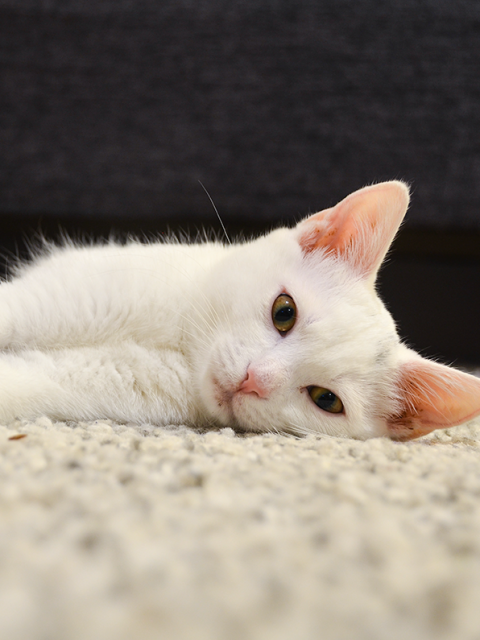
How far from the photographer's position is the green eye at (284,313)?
2.85 ft

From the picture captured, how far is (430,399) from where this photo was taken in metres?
0.92

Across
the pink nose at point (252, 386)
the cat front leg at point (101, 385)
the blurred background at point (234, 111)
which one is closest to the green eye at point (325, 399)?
the pink nose at point (252, 386)

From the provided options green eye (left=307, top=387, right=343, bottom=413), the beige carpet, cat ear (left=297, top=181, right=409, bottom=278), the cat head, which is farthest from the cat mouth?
cat ear (left=297, top=181, right=409, bottom=278)

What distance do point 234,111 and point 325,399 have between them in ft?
3.84

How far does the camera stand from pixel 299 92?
1.67m

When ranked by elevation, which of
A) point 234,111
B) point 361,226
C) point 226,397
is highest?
point 234,111

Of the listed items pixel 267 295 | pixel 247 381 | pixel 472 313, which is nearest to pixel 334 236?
pixel 267 295

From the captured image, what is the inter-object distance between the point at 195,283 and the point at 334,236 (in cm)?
30

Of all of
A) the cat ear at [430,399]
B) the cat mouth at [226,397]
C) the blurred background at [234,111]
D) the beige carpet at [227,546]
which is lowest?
the cat ear at [430,399]

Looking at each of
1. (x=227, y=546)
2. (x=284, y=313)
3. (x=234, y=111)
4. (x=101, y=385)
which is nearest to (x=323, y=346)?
(x=284, y=313)

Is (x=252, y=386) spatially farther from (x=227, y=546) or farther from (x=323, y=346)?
(x=227, y=546)

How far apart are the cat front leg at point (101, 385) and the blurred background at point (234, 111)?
2.97 feet

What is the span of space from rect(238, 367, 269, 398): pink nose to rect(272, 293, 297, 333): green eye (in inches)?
4.3

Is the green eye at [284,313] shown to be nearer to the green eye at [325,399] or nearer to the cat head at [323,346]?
the cat head at [323,346]
